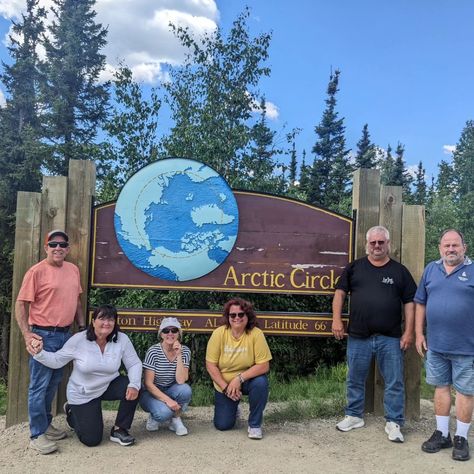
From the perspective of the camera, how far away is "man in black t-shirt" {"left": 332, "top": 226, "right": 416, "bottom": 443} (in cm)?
397

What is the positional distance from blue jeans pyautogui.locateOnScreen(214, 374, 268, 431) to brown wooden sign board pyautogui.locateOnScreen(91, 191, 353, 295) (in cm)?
91

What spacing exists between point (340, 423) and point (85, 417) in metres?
2.12

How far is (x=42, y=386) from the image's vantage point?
11.8ft

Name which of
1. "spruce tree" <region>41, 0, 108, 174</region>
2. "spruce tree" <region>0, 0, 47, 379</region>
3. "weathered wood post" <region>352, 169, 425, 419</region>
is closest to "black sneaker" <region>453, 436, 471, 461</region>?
"weathered wood post" <region>352, 169, 425, 419</region>

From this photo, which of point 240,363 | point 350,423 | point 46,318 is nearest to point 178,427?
point 240,363

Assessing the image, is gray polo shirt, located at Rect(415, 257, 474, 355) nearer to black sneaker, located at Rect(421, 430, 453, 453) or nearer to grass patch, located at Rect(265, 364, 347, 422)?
black sneaker, located at Rect(421, 430, 453, 453)

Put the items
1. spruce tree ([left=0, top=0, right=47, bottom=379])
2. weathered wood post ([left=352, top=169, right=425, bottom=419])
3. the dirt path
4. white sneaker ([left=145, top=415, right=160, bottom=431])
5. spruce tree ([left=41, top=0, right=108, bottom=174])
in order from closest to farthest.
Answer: the dirt path, white sneaker ([left=145, top=415, right=160, bottom=431]), weathered wood post ([left=352, top=169, right=425, bottom=419]), spruce tree ([left=0, top=0, right=47, bottom=379]), spruce tree ([left=41, top=0, right=108, bottom=174])

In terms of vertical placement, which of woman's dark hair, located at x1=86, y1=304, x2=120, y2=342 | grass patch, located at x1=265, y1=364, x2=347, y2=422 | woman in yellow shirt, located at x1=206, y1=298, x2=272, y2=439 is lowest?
grass patch, located at x1=265, y1=364, x2=347, y2=422

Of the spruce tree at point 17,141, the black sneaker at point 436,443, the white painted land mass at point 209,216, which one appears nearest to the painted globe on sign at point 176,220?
the white painted land mass at point 209,216

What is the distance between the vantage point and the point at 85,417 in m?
3.57

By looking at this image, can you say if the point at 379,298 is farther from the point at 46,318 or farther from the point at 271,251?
the point at 46,318

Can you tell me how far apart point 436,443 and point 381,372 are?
2.25ft

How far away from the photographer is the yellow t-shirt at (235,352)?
3.87 m

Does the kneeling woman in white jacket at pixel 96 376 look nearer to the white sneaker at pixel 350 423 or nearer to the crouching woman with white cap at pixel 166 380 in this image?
the crouching woman with white cap at pixel 166 380
